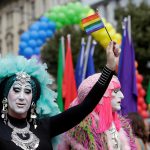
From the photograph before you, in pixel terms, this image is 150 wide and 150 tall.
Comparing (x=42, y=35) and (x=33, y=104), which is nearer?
(x=33, y=104)

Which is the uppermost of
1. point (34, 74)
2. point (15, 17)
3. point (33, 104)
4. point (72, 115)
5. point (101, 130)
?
point (15, 17)

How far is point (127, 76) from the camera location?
335 inches

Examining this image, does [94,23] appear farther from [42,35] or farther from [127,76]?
[42,35]

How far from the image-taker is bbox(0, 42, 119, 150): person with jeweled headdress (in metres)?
3.60

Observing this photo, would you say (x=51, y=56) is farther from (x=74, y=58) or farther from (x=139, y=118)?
(x=139, y=118)

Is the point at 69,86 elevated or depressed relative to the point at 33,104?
elevated

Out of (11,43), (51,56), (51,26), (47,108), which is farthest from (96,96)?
(11,43)

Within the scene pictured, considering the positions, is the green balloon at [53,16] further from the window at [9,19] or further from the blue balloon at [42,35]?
the window at [9,19]

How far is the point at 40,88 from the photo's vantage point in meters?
3.89

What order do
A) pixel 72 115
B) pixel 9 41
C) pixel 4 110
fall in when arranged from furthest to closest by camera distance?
pixel 9 41 < pixel 72 115 < pixel 4 110

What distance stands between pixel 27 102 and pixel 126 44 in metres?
5.60

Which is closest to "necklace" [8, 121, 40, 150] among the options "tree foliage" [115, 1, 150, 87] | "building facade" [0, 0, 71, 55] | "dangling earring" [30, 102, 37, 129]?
"dangling earring" [30, 102, 37, 129]

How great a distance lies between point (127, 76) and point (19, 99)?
500cm

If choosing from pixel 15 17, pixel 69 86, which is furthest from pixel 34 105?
pixel 15 17
